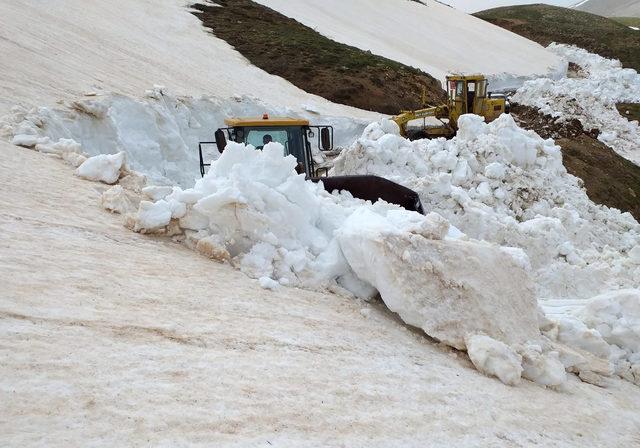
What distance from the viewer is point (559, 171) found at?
1298 centimetres

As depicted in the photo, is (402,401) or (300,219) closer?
(402,401)

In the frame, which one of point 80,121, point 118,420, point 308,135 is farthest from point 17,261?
point 80,121

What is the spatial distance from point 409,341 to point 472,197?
22.0 ft

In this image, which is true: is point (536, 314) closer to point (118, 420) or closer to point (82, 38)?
point (118, 420)

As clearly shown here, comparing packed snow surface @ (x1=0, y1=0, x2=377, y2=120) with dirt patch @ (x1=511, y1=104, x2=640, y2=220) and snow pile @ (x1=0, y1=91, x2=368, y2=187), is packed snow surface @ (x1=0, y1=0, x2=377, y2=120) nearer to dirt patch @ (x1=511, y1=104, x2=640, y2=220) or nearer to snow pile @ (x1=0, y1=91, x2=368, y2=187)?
snow pile @ (x1=0, y1=91, x2=368, y2=187)

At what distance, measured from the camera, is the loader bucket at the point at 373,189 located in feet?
29.3

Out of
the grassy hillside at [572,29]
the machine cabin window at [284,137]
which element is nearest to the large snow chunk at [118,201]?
the machine cabin window at [284,137]

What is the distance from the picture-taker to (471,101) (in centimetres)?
1964

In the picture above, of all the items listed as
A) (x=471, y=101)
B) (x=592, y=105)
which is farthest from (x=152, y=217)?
(x=592, y=105)

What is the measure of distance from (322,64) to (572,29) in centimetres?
3887

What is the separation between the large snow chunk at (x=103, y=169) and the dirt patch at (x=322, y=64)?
1542 centimetres

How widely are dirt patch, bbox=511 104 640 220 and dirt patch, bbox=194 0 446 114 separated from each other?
532cm

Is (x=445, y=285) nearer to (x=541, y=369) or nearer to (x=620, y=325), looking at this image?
(x=541, y=369)

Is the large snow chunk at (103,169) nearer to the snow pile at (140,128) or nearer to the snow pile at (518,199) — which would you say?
the snow pile at (140,128)
